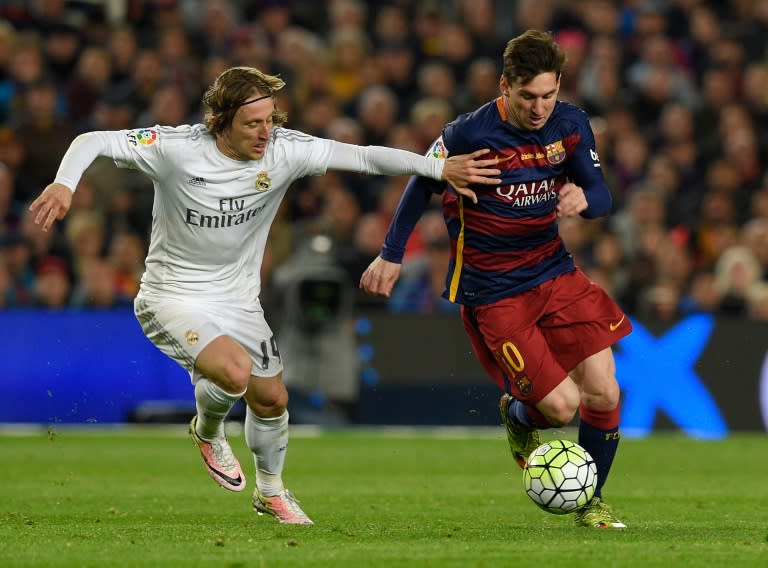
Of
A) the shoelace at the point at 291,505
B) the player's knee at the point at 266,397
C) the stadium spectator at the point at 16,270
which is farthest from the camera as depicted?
the stadium spectator at the point at 16,270

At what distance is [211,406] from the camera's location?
8.07 m

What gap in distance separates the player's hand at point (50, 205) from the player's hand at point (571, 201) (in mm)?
2507

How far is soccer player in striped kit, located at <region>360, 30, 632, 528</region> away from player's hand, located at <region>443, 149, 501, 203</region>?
0.10m

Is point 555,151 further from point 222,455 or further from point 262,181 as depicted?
point 222,455

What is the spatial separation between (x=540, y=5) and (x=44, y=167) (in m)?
6.48

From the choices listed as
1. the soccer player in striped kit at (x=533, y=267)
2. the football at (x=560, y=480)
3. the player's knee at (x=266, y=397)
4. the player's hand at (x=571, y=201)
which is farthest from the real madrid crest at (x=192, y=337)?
the player's hand at (x=571, y=201)

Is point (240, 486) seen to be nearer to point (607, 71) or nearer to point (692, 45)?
point (607, 71)

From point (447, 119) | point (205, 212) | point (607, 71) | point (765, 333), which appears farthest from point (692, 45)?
point (205, 212)

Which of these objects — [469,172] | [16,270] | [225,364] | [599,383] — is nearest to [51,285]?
[16,270]

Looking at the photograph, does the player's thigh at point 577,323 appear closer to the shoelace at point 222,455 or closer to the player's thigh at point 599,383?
the player's thigh at point 599,383

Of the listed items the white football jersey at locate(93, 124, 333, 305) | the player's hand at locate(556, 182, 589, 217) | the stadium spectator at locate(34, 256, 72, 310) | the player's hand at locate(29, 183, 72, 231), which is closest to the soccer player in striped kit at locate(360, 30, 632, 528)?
the player's hand at locate(556, 182, 589, 217)

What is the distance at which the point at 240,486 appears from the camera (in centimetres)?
838

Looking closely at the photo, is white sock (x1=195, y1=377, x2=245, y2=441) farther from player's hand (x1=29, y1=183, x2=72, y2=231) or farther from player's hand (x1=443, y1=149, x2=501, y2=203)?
player's hand (x1=443, y1=149, x2=501, y2=203)

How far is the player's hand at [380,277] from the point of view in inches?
328
